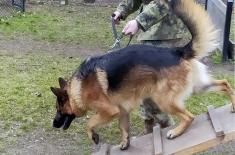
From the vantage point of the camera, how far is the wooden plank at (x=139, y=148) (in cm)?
475

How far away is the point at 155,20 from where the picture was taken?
4766 millimetres

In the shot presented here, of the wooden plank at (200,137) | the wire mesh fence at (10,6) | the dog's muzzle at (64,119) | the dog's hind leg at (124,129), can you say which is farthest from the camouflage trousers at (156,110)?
the wire mesh fence at (10,6)

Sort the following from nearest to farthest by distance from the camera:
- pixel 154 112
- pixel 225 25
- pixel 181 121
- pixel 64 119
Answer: pixel 181 121 → pixel 64 119 → pixel 154 112 → pixel 225 25

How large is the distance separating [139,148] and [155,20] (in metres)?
1.18

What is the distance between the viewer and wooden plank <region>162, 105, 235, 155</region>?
4.38 metres

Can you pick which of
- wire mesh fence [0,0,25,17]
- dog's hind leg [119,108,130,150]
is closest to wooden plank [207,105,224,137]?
dog's hind leg [119,108,130,150]

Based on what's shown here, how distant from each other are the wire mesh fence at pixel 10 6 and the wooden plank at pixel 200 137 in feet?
26.3

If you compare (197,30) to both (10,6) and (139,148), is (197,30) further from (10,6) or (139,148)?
(10,6)

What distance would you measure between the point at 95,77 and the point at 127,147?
77 cm

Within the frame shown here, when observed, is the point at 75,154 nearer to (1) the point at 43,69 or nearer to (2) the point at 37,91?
(2) the point at 37,91

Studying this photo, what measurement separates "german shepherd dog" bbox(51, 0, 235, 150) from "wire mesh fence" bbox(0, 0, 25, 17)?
7.61 m

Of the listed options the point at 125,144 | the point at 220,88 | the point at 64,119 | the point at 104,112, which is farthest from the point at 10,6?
the point at 220,88

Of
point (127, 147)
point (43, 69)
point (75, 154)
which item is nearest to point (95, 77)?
point (127, 147)

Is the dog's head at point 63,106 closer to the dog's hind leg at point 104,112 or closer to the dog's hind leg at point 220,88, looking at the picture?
the dog's hind leg at point 104,112
